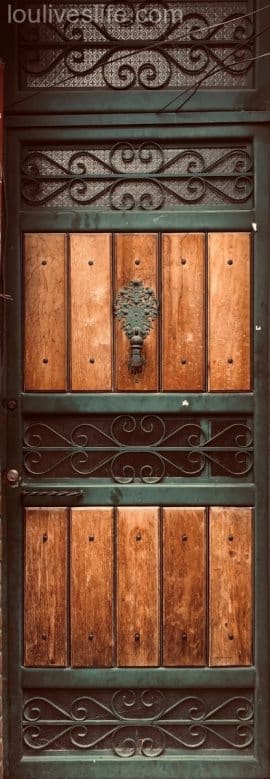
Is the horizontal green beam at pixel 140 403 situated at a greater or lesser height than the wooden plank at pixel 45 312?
lesser

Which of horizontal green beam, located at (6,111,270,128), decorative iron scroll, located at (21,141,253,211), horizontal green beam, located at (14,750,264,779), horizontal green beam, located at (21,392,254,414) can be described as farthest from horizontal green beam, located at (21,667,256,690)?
horizontal green beam, located at (6,111,270,128)

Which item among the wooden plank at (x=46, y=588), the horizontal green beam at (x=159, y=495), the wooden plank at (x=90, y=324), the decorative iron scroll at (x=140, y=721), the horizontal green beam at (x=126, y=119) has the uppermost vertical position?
the horizontal green beam at (x=126, y=119)

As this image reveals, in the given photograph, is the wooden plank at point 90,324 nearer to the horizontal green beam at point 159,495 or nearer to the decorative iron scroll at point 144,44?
the horizontal green beam at point 159,495

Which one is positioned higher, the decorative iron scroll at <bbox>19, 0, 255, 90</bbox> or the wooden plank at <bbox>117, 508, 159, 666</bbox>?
the decorative iron scroll at <bbox>19, 0, 255, 90</bbox>

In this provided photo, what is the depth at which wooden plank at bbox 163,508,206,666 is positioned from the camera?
2.95m

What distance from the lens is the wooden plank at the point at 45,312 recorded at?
296 cm

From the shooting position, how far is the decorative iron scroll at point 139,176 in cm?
296

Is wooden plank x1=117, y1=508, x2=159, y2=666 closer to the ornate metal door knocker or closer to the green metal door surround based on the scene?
the green metal door surround

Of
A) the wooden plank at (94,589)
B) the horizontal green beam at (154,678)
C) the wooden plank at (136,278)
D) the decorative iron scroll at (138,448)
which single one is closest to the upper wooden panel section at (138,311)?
the wooden plank at (136,278)

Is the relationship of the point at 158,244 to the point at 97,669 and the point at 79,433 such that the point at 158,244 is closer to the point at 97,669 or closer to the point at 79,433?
the point at 79,433

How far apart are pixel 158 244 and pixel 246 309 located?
455mm

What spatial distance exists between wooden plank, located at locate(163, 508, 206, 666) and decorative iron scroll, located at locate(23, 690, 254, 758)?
0.19 metres

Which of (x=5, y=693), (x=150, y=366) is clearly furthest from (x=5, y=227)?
(x=5, y=693)

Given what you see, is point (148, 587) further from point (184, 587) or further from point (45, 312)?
point (45, 312)
